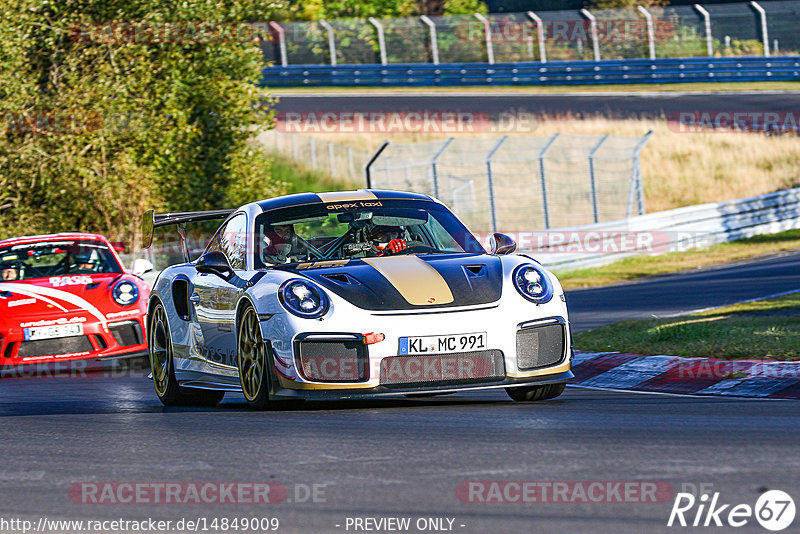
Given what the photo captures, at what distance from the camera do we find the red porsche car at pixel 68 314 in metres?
12.2

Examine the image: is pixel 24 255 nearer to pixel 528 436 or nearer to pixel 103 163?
pixel 528 436

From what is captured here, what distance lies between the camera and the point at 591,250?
23.9 m

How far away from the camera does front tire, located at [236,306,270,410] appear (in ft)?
24.5

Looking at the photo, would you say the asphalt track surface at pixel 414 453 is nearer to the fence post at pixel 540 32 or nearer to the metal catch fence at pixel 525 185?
the metal catch fence at pixel 525 185

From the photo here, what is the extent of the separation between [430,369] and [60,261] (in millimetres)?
7285

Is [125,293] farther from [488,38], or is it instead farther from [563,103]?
[488,38]

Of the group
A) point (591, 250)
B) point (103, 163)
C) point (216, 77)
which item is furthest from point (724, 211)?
point (103, 163)

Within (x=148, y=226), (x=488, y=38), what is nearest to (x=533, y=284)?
(x=148, y=226)

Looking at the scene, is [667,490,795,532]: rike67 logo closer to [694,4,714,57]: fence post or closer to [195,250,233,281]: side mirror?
[195,250,233,281]: side mirror

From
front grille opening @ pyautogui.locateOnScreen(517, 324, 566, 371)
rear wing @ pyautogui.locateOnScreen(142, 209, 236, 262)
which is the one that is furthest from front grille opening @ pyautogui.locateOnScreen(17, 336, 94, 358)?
front grille opening @ pyautogui.locateOnScreen(517, 324, 566, 371)

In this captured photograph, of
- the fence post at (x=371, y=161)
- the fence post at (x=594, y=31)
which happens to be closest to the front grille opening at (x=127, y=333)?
the fence post at (x=371, y=161)

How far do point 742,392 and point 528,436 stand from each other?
2500 millimetres

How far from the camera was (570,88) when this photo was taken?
43.0m

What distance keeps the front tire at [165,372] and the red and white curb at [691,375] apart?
271 cm
